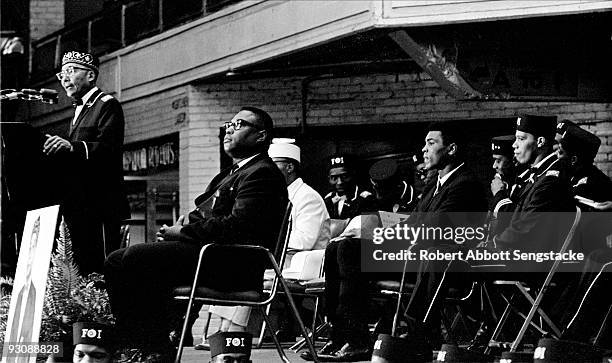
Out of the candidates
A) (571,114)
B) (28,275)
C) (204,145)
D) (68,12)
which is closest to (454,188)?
(28,275)

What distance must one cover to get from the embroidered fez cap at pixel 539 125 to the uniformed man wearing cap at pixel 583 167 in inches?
4.0

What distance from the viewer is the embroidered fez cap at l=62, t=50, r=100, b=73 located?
7938mm

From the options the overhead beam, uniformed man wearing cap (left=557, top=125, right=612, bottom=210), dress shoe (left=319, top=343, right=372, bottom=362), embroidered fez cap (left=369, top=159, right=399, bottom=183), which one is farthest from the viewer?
the overhead beam

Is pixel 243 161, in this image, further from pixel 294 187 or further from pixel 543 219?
pixel 294 187

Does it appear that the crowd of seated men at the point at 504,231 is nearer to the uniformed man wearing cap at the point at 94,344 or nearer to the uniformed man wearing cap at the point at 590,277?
the uniformed man wearing cap at the point at 590,277

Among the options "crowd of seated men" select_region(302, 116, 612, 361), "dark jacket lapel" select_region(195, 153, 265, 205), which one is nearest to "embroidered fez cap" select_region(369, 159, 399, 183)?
"crowd of seated men" select_region(302, 116, 612, 361)

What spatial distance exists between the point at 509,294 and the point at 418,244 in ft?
3.48

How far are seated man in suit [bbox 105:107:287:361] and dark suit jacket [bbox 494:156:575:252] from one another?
148 cm

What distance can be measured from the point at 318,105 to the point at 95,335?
8848mm

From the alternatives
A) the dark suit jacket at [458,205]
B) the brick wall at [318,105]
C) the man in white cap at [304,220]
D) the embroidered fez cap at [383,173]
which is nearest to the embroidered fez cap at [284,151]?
the man in white cap at [304,220]

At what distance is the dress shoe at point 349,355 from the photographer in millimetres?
8453

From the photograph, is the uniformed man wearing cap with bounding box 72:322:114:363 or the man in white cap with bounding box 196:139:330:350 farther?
the man in white cap with bounding box 196:139:330:350

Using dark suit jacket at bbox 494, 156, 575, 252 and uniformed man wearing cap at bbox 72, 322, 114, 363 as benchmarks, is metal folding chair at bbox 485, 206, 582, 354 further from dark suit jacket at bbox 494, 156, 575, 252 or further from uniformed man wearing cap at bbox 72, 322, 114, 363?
uniformed man wearing cap at bbox 72, 322, 114, 363

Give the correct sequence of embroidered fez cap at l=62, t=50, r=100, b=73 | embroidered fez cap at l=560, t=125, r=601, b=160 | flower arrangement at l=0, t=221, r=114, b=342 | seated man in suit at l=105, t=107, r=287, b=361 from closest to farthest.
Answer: seated man in suit at l=105, t=107, r=287, b=361
flower arrangement at l=0, t=221, r=114, b=342
embroidered fez cap at l=62, t=50, r=100, b=73
embroidered fez cap at l=560, t=125, r=601, b=160
